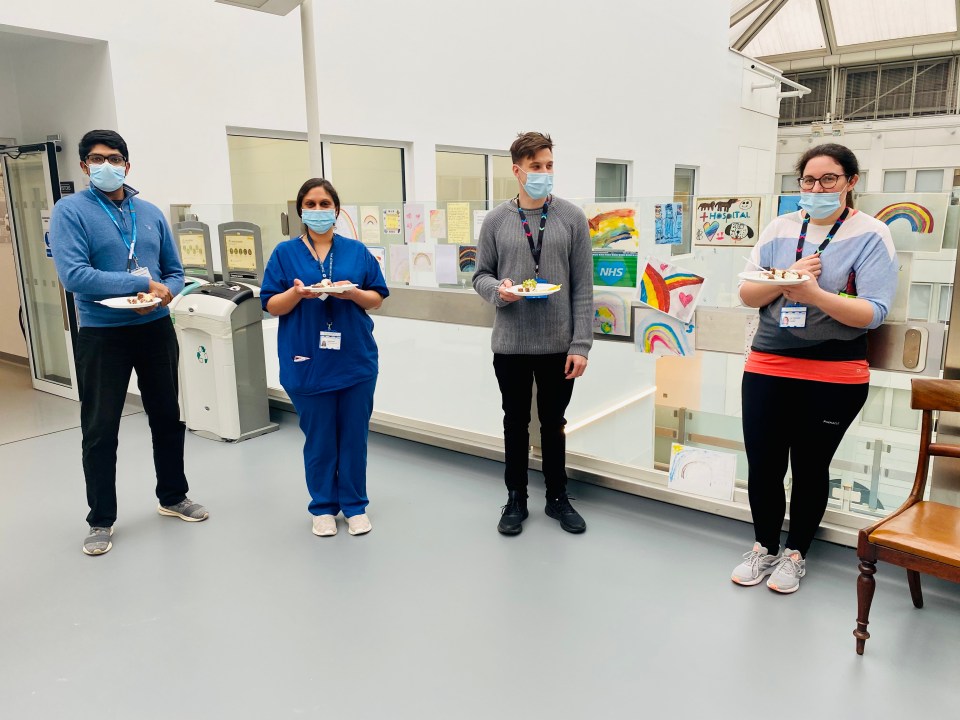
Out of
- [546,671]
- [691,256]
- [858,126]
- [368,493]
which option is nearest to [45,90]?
[368,493]

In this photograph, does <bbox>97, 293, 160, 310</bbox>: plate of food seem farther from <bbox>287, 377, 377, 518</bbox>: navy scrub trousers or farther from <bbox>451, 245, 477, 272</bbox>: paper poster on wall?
<bbox>451, 245, 477, 272</bbox>: paper poster on wall

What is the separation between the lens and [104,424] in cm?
287

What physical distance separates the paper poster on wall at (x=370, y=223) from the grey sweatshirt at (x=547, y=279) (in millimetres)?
1320

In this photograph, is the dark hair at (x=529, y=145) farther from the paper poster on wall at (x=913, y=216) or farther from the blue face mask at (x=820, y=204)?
the paper poster on wall at (x=913, y=216)

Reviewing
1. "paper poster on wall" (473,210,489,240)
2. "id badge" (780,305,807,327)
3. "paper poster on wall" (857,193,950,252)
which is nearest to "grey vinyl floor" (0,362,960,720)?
"id badge" (780,305,807,327)

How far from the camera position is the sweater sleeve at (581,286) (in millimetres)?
2830

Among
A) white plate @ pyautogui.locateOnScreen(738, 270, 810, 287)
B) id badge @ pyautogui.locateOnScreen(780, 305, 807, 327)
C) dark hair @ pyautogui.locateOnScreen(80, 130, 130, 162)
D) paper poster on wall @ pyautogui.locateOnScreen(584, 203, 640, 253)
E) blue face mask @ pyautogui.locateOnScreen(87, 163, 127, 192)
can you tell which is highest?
dark hair @ pyautogui.locateOnScreen(80, 130, 130, 162)

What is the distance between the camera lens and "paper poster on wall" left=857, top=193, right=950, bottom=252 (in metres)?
2.34

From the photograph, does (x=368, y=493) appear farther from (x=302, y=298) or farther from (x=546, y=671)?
(x=546, y=671)

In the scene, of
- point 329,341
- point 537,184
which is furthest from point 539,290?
point 329,341

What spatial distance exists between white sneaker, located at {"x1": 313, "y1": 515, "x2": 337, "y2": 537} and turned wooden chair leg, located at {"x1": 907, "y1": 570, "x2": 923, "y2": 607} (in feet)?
7.38

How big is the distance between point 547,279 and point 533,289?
13 centimetres

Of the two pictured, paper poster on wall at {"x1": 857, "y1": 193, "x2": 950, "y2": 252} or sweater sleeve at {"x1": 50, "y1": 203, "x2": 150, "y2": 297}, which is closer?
paper poster on wall at {"x1": 857, "y1": 193, "x2": 950, "y2": 252}

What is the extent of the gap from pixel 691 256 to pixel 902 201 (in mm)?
772
